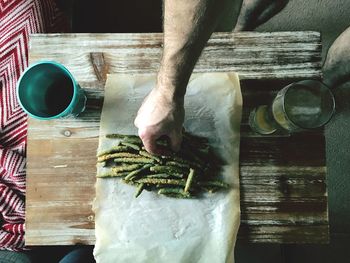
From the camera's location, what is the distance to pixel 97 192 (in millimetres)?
1066

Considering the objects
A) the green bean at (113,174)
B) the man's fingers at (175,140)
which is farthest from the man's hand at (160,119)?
the green bean at (113,174)

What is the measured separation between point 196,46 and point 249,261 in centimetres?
101

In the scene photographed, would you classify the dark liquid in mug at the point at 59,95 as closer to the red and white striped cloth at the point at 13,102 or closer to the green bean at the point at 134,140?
the green bean at the point at 134,140

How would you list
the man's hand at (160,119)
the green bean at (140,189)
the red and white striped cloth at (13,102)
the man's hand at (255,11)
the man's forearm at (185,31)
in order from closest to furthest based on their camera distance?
the man's forearm at (185,31) → the man's hand at (160,119) → the green bean at (140,189) → the red and white striped cloth at (13,102) → the man's hand at (255,11)

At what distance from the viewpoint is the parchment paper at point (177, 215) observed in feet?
3.43

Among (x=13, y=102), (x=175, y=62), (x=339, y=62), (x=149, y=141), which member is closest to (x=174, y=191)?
(x=149, y=141)

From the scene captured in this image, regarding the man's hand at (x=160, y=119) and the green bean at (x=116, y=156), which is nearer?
the man's hand at (x=160, y=119)

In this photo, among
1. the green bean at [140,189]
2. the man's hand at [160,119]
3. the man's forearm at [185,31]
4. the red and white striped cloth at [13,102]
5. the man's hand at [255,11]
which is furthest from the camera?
the man's hand at [255,11]

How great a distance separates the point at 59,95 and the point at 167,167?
0.99 feet

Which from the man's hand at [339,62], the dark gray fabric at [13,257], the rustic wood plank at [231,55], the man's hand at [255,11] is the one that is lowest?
the dark gray fabric at [13,257]

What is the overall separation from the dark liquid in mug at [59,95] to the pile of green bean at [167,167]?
0.45 feet

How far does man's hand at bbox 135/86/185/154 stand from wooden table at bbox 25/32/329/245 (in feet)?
0.59

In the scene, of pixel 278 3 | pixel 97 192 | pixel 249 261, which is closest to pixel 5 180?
pixel 97 192

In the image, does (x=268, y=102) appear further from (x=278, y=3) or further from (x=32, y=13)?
(x=32, y=13)
